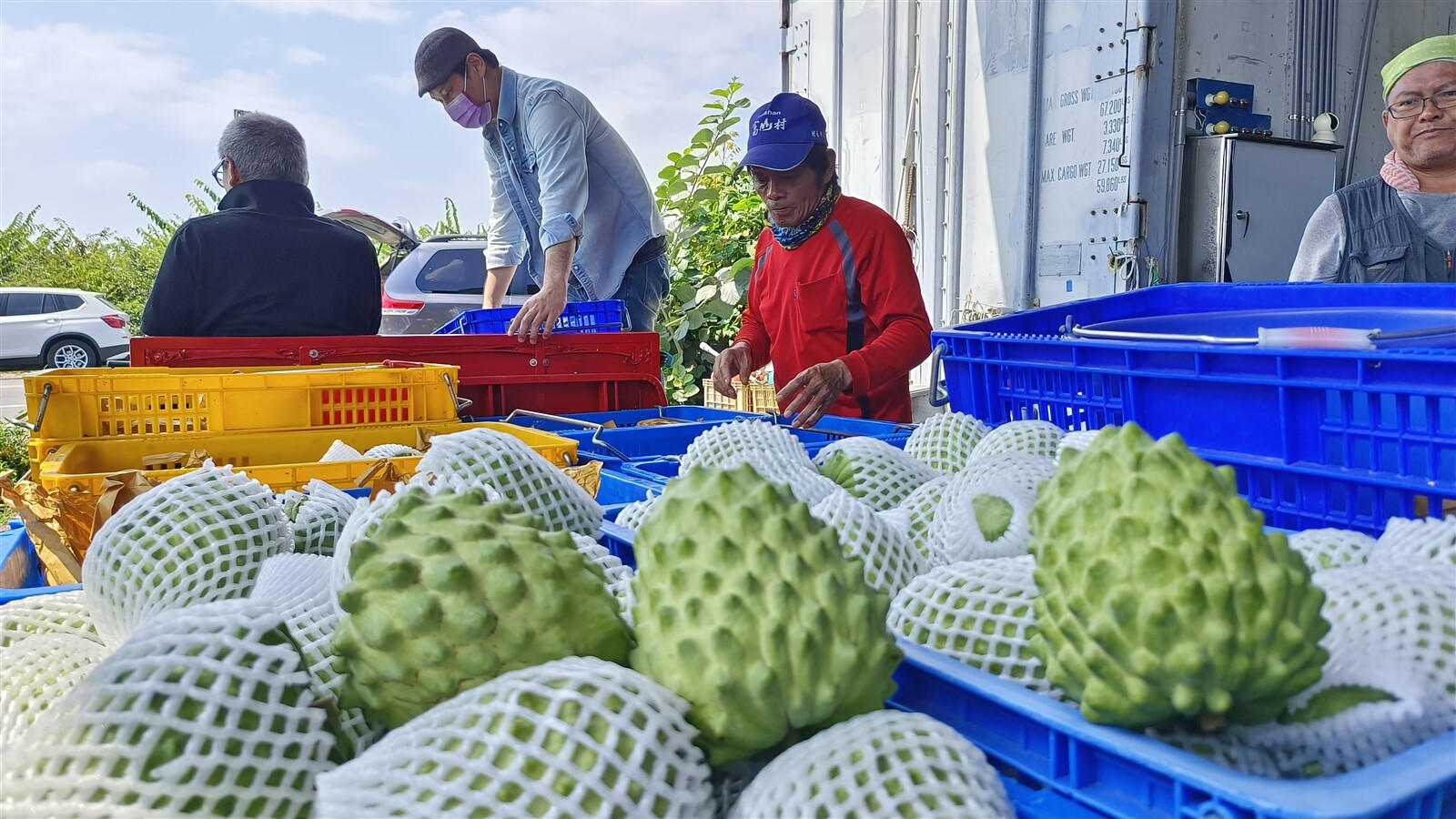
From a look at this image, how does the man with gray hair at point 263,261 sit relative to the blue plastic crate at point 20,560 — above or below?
above

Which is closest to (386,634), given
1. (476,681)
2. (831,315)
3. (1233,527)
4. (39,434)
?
(476,681)

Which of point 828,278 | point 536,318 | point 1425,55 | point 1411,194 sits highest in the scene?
point 1425,55

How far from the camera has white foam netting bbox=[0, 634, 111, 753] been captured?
115 cm

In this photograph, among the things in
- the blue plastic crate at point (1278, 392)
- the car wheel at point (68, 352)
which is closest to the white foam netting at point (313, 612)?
the blue plastic crate at point (1278, 392)

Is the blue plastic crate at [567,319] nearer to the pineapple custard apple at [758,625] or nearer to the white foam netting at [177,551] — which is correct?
the white foam netting at [177,551]

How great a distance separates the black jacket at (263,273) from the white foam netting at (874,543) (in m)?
3.54

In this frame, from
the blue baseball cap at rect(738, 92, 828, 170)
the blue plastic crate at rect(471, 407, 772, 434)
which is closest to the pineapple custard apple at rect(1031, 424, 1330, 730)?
the blue plastic crate at rect(471, 407, 772, 434)

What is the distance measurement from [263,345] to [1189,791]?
3.36 m

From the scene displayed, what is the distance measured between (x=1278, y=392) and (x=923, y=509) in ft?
2.36

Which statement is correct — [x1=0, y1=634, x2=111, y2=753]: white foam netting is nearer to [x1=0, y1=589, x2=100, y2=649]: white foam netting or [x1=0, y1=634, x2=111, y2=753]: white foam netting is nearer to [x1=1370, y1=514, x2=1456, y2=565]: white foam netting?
[x1=0, y1=589, x2=100, y2=649]: white foam netting

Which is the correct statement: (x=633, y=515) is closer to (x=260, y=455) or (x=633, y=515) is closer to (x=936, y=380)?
(x=936, y=380)

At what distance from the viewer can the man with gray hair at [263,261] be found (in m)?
4.21

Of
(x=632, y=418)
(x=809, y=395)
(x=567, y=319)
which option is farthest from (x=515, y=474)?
(x=567, y=319)

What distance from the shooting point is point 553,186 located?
4.71 metres
